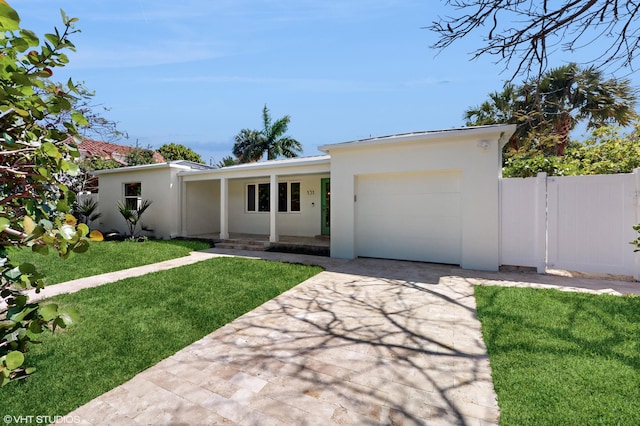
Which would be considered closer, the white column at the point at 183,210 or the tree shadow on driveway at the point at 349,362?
the tree shadow on driveway at the point at 349,362

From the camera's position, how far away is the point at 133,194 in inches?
534

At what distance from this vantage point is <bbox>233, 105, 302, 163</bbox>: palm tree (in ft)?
80.3

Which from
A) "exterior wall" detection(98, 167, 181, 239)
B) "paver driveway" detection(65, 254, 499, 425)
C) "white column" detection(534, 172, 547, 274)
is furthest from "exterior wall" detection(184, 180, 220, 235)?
"white column" detection(534, 172, 547, 274)

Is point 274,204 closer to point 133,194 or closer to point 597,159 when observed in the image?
point 133,194

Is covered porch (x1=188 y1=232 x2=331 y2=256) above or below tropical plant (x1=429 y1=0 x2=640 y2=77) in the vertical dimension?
below

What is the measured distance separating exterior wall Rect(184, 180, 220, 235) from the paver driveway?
365 inches

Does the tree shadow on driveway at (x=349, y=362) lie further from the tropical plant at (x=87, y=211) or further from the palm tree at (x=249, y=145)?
the palm tree at (x=249, y=145)

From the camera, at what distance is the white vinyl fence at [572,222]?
6012 millimetres

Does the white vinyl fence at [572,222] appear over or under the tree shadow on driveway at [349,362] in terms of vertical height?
over

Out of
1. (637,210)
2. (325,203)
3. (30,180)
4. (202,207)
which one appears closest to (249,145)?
(202,207)

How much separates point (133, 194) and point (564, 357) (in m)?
15.3

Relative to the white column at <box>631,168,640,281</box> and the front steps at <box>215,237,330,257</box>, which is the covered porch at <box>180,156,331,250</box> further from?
the white column at <box>631,168,640,281</box>

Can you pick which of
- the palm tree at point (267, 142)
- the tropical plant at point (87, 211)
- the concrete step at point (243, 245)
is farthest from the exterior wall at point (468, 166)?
the palm tree at point (267, 142)

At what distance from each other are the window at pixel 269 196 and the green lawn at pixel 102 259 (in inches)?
135
